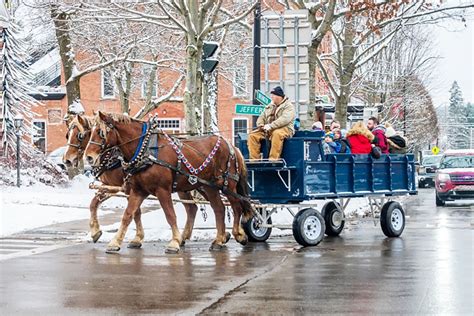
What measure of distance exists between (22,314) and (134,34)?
25.0 metres

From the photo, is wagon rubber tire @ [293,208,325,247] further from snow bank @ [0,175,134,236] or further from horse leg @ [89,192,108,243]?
snow bank @ [0,175,134,236]

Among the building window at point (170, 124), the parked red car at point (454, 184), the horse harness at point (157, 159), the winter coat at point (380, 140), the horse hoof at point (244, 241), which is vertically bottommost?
the horse hoof at point (244, 241)

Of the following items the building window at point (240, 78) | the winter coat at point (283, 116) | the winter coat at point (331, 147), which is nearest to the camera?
the winter coat at point (283, 116)

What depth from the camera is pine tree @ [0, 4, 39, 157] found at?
35.1m

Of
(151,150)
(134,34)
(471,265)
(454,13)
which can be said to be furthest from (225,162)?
(134,34)

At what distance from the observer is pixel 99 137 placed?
1452 centimetres

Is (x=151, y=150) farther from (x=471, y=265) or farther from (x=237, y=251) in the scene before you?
(x=471, y=265)

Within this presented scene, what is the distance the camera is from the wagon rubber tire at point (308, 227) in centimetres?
1570

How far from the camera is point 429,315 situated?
9070 millimetres

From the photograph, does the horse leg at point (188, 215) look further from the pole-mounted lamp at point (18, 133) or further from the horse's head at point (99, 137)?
the pole-mounted lamp at point (18, 133)

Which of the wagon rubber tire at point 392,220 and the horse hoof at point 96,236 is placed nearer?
the horse hoof at point 96,236

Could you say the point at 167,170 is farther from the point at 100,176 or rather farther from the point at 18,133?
the point at 18,133

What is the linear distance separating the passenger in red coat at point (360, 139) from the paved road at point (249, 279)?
1.87 meters

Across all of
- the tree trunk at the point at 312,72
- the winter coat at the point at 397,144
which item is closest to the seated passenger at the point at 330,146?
the winter coat at the point at 397,144
